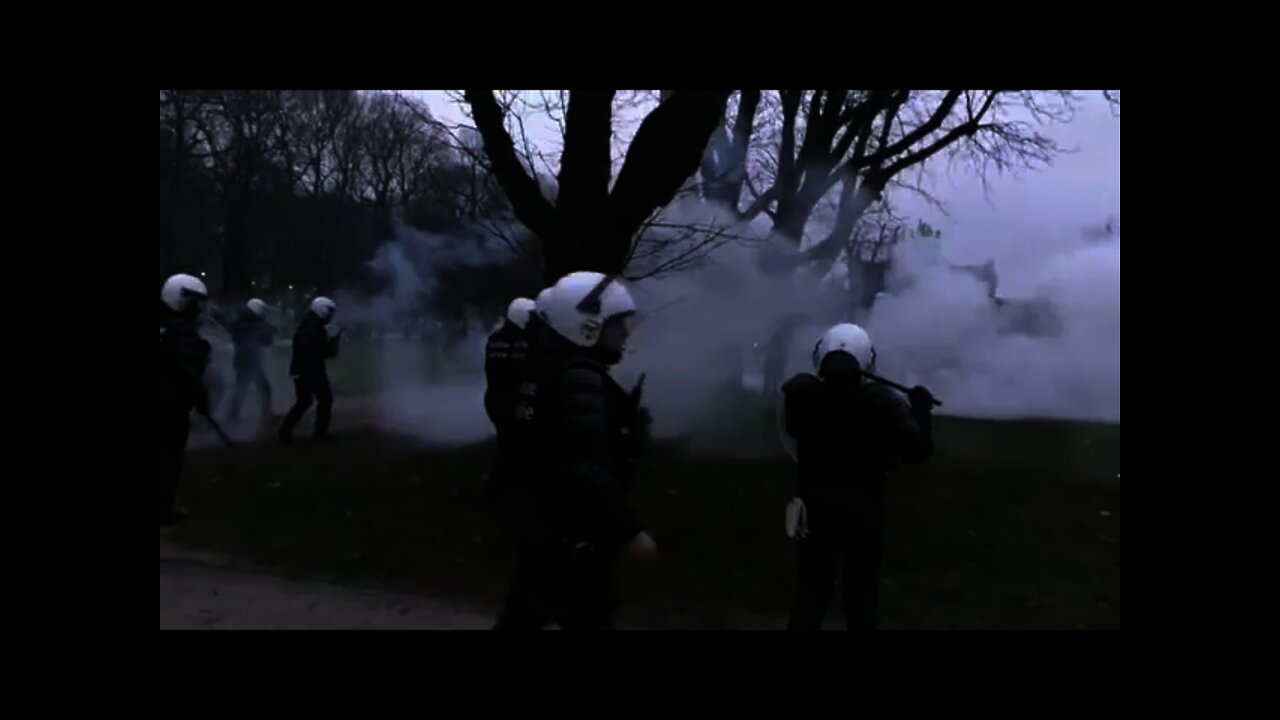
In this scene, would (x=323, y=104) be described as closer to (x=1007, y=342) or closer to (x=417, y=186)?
(x=417, y=186)

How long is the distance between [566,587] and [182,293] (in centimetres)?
407

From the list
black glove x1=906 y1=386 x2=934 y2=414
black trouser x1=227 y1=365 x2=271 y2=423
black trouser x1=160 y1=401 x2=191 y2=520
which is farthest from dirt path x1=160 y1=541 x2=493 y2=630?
black trouser x1=227 y1=365 x2=271 y2=423

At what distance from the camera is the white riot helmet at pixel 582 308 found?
3336mm

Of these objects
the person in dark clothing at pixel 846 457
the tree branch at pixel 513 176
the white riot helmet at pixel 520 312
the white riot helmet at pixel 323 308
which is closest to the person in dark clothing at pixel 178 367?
the white riot helmet at pixel 520 312

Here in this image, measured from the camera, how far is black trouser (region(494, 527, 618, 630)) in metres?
3.36

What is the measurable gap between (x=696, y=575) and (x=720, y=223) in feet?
13.8

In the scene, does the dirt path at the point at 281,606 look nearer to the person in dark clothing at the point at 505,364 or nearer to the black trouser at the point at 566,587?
the person in dark clothing at the point at 505,364

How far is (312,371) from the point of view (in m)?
9.59

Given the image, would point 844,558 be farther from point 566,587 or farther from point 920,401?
point 566,587

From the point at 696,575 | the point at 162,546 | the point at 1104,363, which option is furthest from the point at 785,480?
the point at 162,546

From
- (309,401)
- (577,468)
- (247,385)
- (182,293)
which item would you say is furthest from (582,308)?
(247,385)

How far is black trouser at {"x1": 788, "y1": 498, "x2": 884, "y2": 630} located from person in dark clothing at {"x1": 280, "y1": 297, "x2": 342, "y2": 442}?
666 cm

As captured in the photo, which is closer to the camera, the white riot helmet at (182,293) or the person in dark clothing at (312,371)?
the white riot helmet at (182,293)

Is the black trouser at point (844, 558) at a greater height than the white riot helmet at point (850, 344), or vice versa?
the white riot helmet at point (850, 344)
